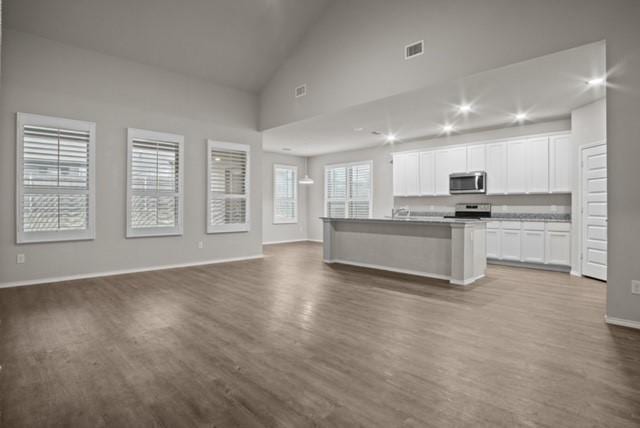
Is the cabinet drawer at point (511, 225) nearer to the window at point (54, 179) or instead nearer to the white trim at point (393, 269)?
the white trim at point (393, 269)

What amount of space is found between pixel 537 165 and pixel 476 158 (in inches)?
43.2

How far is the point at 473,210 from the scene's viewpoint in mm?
7262

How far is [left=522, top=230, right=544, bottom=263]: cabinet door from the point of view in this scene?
6.20 m

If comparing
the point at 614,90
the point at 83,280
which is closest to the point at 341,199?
the point at 83,280

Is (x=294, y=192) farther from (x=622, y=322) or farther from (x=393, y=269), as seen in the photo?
(x=622, y=322)

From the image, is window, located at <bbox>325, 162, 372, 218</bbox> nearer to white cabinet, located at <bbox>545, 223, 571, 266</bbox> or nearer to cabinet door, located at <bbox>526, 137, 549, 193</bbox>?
cabinet door, located at <bbox>526, 137, 549, 193</bbox>

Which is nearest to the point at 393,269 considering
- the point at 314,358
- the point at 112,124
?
the point at 314,358

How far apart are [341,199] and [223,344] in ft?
25.7

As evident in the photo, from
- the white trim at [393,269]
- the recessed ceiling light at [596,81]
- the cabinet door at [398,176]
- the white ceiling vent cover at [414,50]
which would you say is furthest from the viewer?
the cabinet door at [398,176]

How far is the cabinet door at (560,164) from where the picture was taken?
6059 millimetres

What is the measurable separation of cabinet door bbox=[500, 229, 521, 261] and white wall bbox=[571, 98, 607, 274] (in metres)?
0.84

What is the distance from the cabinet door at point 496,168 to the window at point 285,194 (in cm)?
573

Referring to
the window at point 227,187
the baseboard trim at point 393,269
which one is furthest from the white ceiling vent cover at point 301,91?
the baseboard trim at point 393,269

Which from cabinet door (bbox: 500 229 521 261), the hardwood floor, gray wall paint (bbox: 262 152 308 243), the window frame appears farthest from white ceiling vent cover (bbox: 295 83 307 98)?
cabinet door (bbox: 500 229 521 261)
